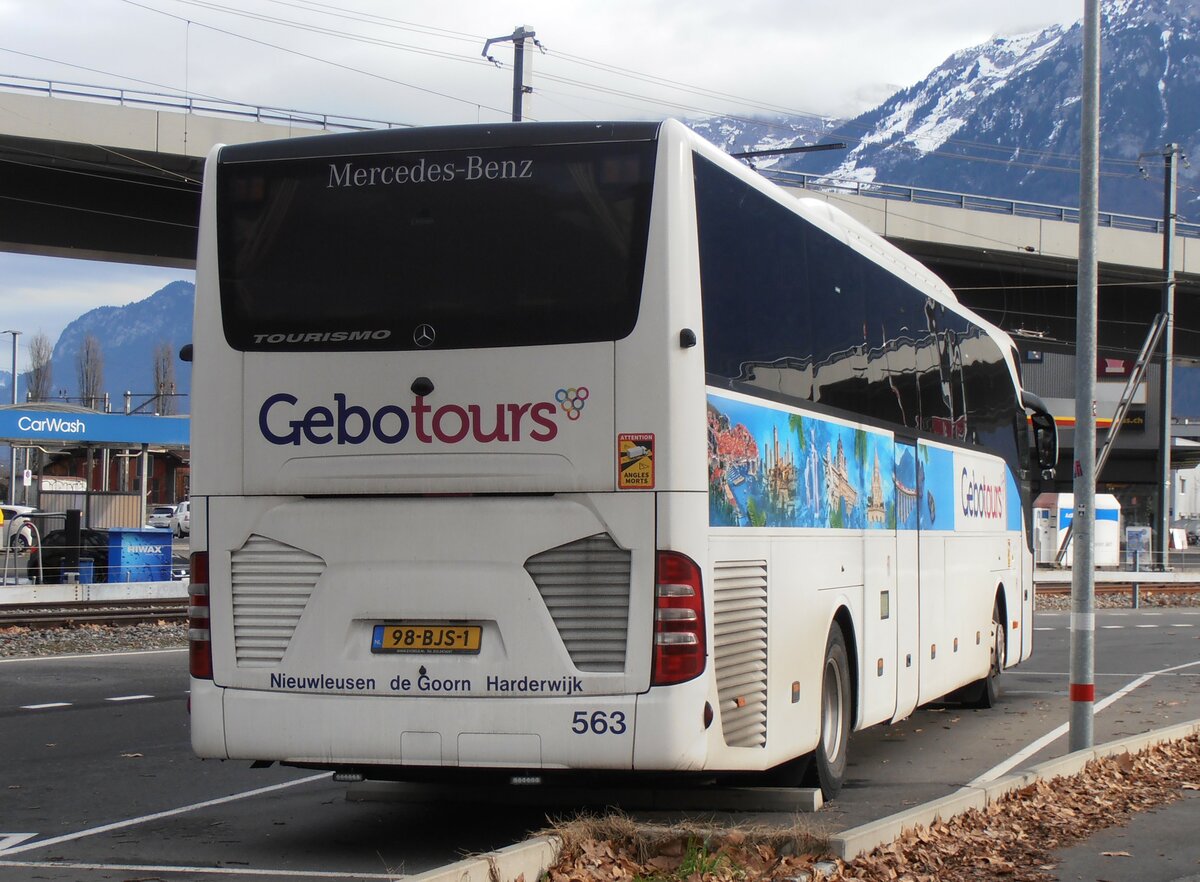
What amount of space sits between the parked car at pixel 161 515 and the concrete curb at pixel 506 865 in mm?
59433

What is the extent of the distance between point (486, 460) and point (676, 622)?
1183 millimetres

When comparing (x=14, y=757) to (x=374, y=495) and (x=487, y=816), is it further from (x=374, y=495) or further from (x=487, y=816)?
(x=374, y=495)

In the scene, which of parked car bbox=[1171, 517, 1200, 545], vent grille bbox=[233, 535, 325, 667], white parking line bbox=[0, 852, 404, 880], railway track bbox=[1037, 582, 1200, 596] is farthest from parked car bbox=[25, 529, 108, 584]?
parked car bbox=[1171, 517, 1200, 545]

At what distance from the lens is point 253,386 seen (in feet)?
26.2

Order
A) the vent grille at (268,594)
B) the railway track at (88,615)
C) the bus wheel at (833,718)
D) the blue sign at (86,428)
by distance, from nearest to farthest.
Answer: the vent grille at (268,594), the bus wheel at (833,718), the railway track at (88,615), the blue sign at (86,428)

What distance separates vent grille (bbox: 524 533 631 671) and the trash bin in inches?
956

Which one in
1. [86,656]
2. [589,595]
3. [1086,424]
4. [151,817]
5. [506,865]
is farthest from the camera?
[86,656]

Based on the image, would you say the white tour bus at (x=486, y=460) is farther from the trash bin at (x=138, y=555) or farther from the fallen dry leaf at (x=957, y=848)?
the trash bin at (x=138, y=555)

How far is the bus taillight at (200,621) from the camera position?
7.89 meters

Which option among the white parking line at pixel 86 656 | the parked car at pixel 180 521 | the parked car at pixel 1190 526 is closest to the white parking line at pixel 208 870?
the white parking line at pixel 86 656

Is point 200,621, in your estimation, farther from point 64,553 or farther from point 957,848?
point 64,553

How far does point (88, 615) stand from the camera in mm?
23781

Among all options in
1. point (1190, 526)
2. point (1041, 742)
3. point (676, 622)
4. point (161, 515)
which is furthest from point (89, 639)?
point (1190, 526)

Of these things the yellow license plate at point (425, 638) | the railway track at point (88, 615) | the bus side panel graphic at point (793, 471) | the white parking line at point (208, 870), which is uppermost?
the bus side panel graphic at point (793, 471)
